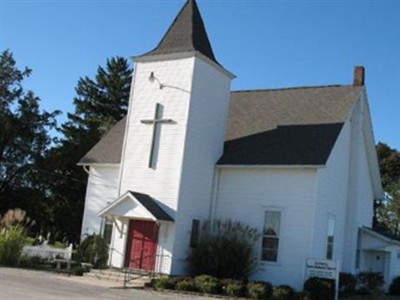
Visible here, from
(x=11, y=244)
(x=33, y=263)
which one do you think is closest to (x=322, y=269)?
(x=33, y=263)

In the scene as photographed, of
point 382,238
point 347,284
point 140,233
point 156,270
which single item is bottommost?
point 156,270

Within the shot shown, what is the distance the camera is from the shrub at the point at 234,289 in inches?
896

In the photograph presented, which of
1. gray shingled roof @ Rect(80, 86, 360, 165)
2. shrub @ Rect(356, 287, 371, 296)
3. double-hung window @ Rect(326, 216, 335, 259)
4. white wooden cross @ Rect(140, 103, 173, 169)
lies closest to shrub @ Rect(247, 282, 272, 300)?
gray shingled roof @ Rect(80, 86, 360, 165)

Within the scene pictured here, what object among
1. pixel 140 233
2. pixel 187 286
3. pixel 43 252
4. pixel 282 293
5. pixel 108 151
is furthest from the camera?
pixel 108 151

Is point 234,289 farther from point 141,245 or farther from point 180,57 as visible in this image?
point 180,57

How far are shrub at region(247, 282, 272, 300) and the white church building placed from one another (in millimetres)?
3268

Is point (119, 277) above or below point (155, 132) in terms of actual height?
below

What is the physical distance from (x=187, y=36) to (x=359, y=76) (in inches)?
366

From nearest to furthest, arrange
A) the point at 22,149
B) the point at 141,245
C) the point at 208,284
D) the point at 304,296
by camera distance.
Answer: the point at 208,284 < the point at 304,296 < the point at 141,245 < the point at 22,149

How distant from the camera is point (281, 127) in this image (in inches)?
1188

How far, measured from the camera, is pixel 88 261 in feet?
93.9

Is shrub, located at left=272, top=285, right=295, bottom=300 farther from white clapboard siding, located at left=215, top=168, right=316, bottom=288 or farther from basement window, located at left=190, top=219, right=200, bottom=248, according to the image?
basement window, located at left=190, top=219, right=200, bottom=248

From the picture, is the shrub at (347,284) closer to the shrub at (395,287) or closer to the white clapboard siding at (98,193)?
the shrub at (395,287)

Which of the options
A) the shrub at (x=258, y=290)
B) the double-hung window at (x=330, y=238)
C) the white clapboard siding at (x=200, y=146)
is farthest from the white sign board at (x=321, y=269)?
the white clapboard siding at (x=200, y=146)
